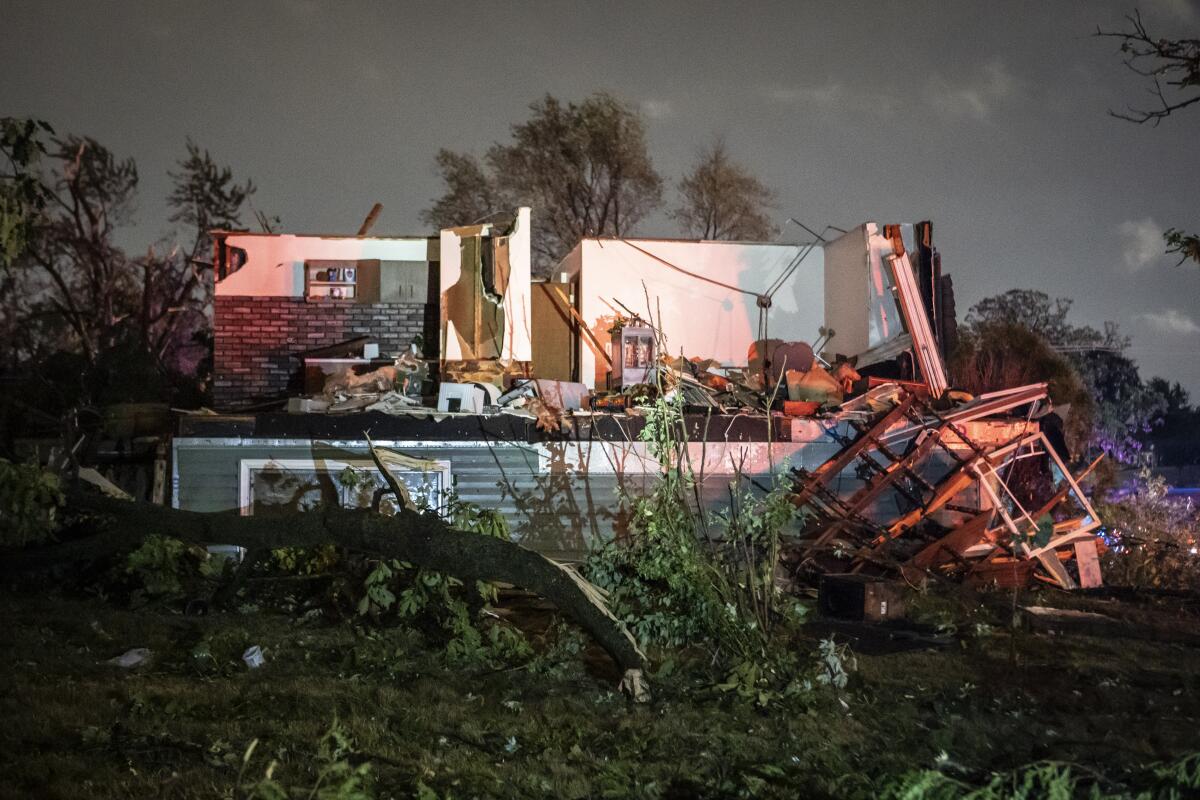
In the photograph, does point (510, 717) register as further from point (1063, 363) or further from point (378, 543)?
point (1063, 363)

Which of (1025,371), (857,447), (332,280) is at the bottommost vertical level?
(857,447)

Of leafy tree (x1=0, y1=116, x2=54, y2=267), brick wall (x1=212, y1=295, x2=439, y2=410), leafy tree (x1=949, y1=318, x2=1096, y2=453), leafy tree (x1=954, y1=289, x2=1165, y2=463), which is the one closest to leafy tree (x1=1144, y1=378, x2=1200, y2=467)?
leafy tree (x1=954, y1=289, x2=1165, y2=463)

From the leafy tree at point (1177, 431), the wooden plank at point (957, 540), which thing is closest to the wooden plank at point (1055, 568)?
the wooden plank at point (957, 540)

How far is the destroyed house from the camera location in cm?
1072

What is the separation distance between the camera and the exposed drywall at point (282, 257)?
572 inches

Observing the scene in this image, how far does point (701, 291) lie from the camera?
50.8 ft

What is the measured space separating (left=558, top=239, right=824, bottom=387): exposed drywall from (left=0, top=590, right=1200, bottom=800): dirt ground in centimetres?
825

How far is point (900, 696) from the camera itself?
20.1 feet

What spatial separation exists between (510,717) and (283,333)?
10.4 m

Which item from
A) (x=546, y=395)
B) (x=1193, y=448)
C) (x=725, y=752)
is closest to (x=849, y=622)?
(x=725, y=752)

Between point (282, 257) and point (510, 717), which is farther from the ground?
point (282, 257)

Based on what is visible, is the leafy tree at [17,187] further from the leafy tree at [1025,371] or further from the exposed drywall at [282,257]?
the leafy tree at [1025,371]

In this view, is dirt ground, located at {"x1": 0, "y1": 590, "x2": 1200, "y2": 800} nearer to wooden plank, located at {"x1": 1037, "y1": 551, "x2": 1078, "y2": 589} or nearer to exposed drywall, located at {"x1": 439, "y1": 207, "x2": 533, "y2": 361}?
wooden plank, located at {"x1": 1037, "y1": 551, "x2": 1078, "y2": 589}

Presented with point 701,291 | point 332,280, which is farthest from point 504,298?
point 701,291
